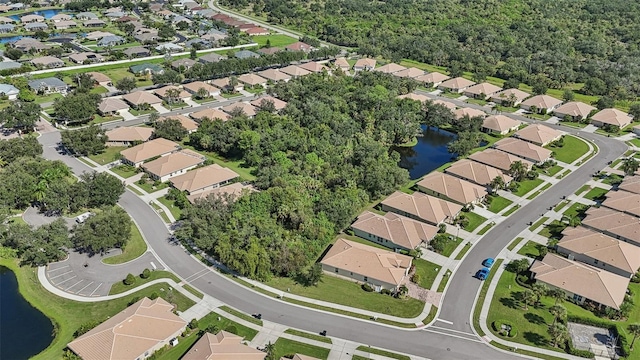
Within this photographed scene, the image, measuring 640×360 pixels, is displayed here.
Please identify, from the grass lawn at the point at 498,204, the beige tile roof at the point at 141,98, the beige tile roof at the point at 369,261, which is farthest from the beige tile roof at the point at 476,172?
the beige tile roof at the point at 141,98

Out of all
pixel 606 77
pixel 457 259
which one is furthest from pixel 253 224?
pixel 606 77

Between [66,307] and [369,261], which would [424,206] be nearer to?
[369,261]

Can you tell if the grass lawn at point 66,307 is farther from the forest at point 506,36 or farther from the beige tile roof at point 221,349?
the forest at point 506,36

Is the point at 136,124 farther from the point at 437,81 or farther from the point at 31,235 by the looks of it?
the point at 437,81

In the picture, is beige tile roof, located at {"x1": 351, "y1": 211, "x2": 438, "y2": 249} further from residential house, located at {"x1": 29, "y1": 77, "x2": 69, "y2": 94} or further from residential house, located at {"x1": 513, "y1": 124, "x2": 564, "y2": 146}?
residential house, located at {"x1": 29, "y1": 77, "x2": 69, "y2": 94}

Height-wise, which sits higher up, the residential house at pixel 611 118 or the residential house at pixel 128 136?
the residential house at pixel 611 118

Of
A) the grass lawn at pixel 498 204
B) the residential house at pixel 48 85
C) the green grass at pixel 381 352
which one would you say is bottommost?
the residential house at pixel 48 85

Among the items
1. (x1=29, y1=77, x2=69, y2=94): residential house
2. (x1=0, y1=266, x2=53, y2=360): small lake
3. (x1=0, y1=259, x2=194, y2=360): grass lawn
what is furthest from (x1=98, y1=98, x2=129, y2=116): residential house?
(x1=0, y1=266, x2=53, y2=360): small lake

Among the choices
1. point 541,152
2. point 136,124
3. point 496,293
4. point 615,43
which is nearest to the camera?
point 496,293
